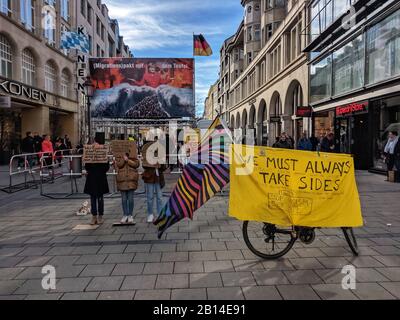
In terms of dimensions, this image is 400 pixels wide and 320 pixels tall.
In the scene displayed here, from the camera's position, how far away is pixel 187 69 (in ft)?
67.5

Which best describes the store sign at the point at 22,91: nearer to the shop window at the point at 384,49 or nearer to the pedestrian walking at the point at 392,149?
the shop window at the point at 384,49

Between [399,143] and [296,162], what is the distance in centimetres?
941

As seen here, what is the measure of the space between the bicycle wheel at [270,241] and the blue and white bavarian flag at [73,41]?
81.8ft

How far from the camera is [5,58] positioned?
2267 centimetres

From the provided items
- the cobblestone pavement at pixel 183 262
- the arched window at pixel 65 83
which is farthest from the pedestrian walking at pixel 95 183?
the arched window at pixel 65 83

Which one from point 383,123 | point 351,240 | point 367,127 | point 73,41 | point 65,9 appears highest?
point 65,9

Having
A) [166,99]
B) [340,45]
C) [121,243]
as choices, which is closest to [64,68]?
[166,99]

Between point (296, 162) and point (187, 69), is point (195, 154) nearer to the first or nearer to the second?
point (296, 162)

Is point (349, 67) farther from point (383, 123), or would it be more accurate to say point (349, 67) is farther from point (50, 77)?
point (50, 77)

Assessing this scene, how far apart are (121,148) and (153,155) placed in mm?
608

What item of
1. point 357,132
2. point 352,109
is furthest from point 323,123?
point 352,109

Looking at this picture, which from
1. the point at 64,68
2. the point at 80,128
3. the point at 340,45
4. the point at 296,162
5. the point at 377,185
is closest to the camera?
the point at 296,162

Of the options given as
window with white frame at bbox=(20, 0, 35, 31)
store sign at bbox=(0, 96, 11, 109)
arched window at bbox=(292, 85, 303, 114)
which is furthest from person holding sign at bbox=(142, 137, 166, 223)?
arched window at bbox=(292, 85, 303, 114)

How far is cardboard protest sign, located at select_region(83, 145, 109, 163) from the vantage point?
700cm
